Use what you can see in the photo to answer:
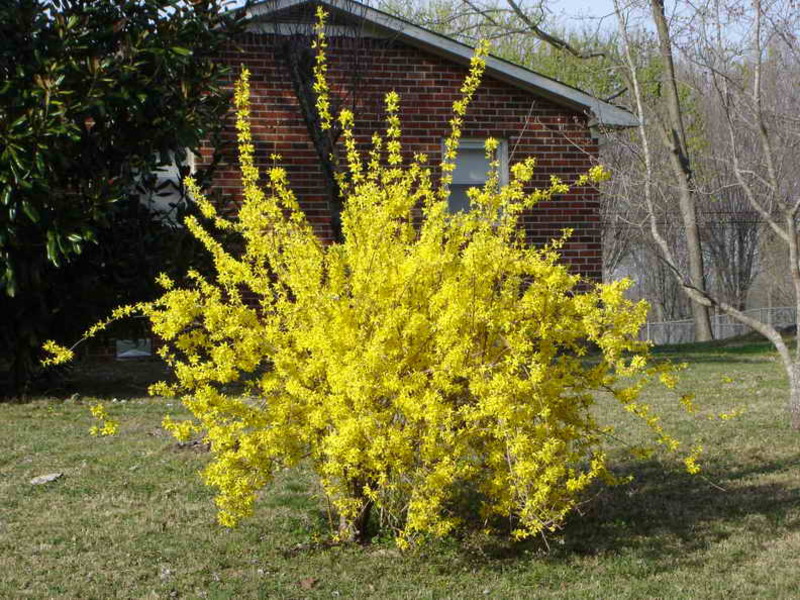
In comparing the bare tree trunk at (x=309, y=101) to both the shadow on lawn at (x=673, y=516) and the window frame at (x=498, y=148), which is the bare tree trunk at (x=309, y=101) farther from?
the shadow on lawn at (x=673, y=516)

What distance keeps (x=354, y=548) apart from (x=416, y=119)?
28.5 feet

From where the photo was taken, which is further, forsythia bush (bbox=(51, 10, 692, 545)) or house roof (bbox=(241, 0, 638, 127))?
house roof (bbox=(241, 0, 638, 127))

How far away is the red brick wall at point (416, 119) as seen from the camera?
1291 centimetres

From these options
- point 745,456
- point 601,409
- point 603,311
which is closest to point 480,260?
point 603,311

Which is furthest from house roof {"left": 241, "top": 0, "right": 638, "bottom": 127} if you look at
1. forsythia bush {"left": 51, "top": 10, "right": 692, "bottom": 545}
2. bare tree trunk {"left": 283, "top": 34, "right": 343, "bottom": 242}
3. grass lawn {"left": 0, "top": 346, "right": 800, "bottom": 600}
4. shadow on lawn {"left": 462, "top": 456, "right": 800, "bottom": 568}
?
forsythia bush {"left": 51, "top": 10, "right": 692, "bottom": 545}

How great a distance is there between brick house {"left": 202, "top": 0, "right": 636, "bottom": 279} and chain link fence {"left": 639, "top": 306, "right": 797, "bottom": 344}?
1776 cm

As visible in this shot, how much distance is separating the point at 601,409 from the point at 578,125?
509 centimetres

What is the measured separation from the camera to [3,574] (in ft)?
16.5

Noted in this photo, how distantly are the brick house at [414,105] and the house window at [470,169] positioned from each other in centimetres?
1

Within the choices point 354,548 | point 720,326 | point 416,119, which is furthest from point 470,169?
point 720,326

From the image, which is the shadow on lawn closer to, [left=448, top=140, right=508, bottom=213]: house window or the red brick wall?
the red brick wall

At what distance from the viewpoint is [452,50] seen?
42.3 feet

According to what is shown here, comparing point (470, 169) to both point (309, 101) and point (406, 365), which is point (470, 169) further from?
point (406, 365)

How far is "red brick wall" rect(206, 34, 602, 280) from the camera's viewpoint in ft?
42.4
